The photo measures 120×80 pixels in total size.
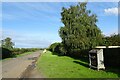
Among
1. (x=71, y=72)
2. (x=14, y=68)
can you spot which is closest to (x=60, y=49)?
(x=14, y=68)

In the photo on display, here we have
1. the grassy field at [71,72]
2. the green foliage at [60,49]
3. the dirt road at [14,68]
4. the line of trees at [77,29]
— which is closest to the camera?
the grassy field at [71,72]

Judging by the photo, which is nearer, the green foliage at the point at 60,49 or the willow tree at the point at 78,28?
the willow tree at the point at 78,28

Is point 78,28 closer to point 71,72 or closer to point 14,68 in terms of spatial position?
point 14,68

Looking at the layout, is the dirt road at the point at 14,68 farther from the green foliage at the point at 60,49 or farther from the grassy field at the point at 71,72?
the green foliage at the point at 60,49

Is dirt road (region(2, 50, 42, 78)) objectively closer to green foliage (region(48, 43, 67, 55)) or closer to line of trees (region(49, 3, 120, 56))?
line of trees (region(49, 3, 120, 56))

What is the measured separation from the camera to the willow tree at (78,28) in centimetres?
4325

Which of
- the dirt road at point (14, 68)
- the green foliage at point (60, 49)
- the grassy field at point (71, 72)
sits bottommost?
the dirt road at point (14, 68)

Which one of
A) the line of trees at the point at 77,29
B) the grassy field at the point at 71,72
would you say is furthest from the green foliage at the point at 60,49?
the grassy field at the point at 71,72

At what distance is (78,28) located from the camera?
4594cm

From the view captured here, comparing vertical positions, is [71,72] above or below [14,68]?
above

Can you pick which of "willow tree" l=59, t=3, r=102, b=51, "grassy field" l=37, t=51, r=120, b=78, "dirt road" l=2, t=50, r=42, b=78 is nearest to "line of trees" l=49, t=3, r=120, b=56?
"willow tree" l=59, t=3, r=102, b=51

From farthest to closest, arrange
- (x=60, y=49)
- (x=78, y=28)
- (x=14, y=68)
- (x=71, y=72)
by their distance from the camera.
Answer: (x=60, y=49), (x=78, y=28), (x=14, y=68), (x=71, y=72)

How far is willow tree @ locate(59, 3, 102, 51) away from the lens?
142 feet

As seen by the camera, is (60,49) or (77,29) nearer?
(77,29)
